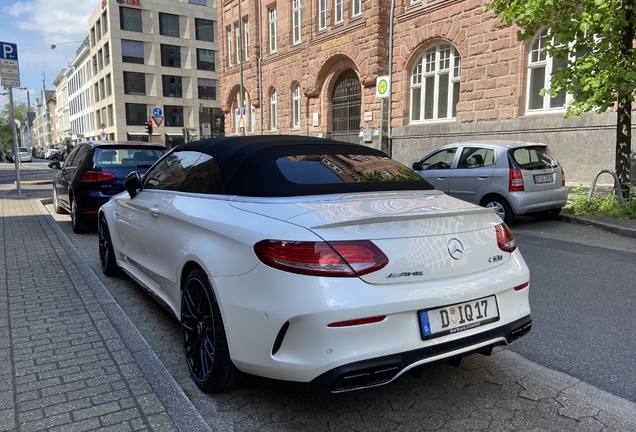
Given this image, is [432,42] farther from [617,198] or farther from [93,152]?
[93,152]

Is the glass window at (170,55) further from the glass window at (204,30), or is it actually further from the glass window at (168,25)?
the glass window at (204,30)

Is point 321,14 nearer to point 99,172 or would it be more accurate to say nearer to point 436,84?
point 436,84

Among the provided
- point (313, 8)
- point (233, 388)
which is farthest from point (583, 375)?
point (313, 8)

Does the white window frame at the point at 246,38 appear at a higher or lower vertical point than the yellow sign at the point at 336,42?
higher

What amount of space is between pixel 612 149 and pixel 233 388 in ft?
41.8

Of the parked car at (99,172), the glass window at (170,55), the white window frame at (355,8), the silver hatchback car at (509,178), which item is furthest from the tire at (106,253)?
the glass window at (170,55)

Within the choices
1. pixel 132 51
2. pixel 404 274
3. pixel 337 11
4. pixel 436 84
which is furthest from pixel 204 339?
pixel 132 51

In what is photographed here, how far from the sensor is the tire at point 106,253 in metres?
5.43

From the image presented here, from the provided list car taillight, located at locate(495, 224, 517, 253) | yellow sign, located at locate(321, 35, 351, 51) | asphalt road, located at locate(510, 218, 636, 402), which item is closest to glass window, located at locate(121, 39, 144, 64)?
yellow sign, located at locate(321, 35, 351, 51)

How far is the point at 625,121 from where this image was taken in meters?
9.28

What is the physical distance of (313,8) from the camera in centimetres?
2336

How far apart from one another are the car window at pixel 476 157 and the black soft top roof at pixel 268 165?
5.61 m

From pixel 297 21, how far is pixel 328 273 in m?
25.6

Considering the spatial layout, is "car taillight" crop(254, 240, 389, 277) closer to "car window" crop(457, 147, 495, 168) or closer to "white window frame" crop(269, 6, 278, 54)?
"car window" crop(457, 147, 495, 168)
